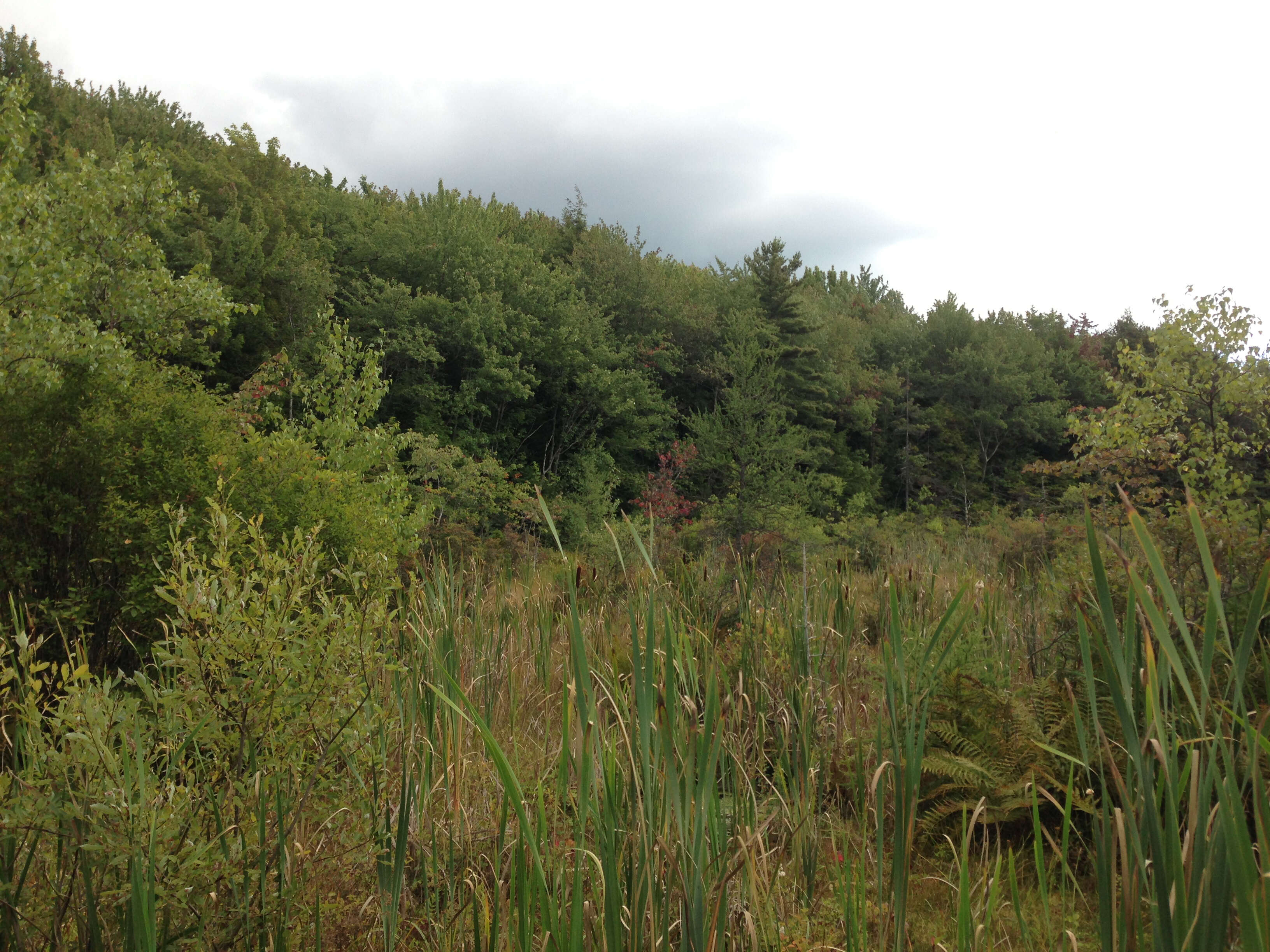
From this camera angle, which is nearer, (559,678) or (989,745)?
→ (989,745)

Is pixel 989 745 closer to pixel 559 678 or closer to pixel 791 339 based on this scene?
pixel 559 678

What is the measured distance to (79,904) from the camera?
1604mm

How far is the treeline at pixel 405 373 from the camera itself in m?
4.73

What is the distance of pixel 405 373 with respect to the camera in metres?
15.9

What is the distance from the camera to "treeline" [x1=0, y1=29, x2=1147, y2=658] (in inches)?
186

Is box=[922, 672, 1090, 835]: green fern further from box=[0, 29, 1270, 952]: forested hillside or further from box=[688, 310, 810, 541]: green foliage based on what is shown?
box=[688, 310, 810, 541]: green foliage

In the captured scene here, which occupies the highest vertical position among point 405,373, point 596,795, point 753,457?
point 405,373

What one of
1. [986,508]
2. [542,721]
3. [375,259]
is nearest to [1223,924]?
[542,721]

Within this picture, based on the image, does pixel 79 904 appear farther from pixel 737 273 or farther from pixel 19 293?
pixel 737 273

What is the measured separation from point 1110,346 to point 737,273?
1249cm

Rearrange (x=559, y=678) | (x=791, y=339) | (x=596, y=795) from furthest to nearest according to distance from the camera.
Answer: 1. (x=791, y=339)
2. (x=559, y=678)
3. (x=596, y=795)

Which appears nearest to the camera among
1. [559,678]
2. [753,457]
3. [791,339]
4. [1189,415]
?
[559,678]

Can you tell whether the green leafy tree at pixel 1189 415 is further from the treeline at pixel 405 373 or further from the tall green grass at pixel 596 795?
the tall green grass at pixel 596 795

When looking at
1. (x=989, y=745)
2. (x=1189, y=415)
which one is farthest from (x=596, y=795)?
(x=1189, y=415)
